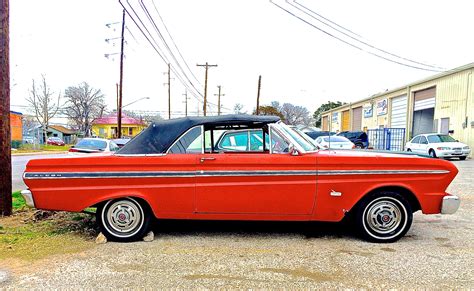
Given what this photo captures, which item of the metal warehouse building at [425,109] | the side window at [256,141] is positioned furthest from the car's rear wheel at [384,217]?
the metal warehouse building at [425,109]

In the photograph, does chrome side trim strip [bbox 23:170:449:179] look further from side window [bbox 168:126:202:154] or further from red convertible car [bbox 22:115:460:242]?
side window [bbox 168:126:202:154]

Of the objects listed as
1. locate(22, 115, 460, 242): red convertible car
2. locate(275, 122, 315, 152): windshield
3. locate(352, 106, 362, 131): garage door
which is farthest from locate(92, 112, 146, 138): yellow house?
locate(275, 122, 315, 152): windshield

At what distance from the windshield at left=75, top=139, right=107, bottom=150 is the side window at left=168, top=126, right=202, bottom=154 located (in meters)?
9.53

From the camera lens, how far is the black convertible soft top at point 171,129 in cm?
416

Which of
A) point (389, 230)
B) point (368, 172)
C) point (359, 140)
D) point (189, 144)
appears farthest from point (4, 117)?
point (359, 140)

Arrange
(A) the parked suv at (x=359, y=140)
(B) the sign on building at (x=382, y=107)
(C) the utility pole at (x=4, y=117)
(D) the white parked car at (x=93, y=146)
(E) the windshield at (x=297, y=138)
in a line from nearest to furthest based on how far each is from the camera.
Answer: (E) the windshield at (x=297, y=138), (C) the utility pole at (x=4, y=117), (D) the white parked car at (x=93, y=146), (A) the parked suv at (x=359, y=140), (B) the sign on building at (x=382, y=107)

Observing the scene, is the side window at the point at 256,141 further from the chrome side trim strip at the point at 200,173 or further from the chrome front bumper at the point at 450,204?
the chrome front bumper at the point at 450,204

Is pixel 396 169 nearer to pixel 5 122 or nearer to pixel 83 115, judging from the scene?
pixel 5 122

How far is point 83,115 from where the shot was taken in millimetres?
64875

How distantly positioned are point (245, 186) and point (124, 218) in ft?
5.45

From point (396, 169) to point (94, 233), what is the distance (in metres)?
4.18

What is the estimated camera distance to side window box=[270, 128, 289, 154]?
4086 mm

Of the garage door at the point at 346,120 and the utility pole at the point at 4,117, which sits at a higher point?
the garage door at the point at 346,120

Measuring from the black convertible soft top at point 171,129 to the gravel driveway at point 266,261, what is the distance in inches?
48.5
